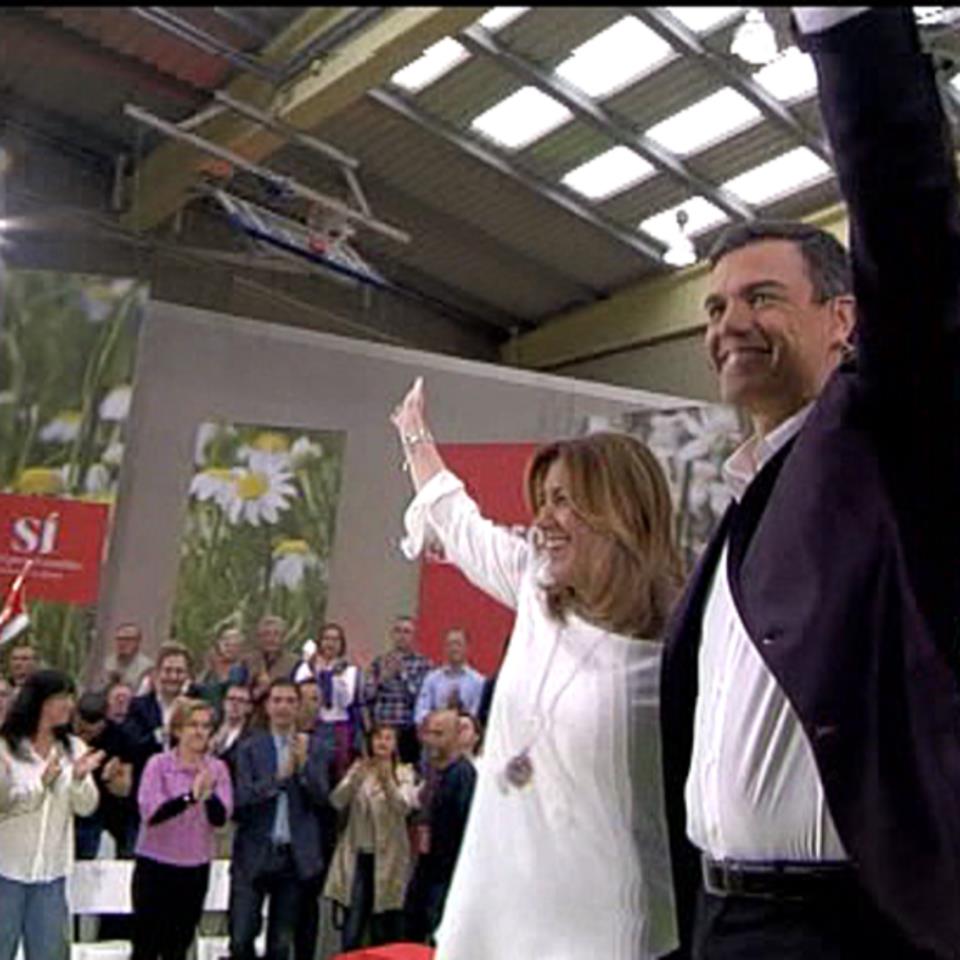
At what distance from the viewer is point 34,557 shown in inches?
192

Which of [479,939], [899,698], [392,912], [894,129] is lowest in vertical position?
[392,912]

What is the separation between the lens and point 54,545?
16.3 feet

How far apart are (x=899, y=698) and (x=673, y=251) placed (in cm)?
295

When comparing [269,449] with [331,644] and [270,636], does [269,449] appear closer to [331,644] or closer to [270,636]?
[270,636]

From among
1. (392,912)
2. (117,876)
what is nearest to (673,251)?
(392,912)

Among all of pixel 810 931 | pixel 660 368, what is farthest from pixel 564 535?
pixel 660 368

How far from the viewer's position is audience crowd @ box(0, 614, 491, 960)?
2.88 metres

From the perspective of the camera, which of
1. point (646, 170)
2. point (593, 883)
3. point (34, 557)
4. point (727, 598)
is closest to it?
point (727, 598)

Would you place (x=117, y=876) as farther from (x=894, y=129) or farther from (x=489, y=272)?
(x=894, y=129)

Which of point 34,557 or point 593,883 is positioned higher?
point 34,557

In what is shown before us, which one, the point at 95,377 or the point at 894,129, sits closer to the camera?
the point at 894,129

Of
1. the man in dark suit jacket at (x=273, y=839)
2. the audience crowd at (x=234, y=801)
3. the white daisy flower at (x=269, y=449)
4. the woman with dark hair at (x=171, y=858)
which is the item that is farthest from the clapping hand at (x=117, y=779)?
the white daisy flower at (x=269, y=449)

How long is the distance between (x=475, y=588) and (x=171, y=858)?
6.32 ft

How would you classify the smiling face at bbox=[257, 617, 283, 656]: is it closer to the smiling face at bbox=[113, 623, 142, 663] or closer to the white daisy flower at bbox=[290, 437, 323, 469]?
the smiling face at bbox=[113, 623, 142, 663]
